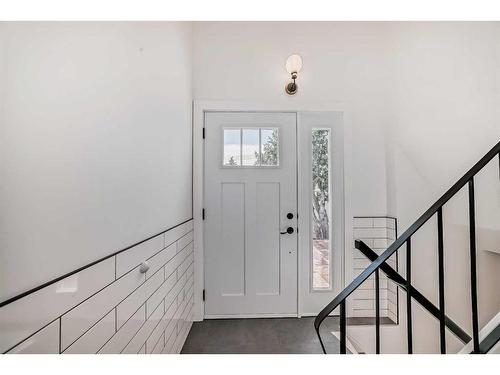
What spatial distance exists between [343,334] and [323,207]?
1532mm

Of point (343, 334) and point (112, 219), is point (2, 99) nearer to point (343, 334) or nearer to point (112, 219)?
point (112, 219)

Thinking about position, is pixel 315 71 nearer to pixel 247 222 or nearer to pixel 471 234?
pixel 247 222

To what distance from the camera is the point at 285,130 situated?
2582 millimetres

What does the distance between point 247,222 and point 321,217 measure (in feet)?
2.28

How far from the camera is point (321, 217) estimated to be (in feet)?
8.50

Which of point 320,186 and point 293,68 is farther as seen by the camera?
point 320,186

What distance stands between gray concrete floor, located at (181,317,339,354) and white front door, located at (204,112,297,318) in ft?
0.46

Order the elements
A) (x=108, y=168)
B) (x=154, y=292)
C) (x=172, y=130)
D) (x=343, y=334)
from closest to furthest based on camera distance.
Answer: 1. (x=108, y=168)
2. (x=343, y=334)
3. (x=154, y=292)
4. (x=172, y=130)

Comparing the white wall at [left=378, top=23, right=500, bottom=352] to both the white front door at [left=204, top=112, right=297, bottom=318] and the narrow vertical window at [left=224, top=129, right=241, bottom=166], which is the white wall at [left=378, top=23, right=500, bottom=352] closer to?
the white front door at [left=204, top=112, right=297, bottom=318]

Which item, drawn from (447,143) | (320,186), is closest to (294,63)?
(320,186)

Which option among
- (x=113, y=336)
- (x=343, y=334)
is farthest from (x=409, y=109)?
(x=113, y=336)

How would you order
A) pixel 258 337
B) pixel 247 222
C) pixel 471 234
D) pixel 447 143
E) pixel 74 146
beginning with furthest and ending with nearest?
pixel 247 222, pixel 258 337, pixel 447 143, pixel 471 234, pixel 74 146

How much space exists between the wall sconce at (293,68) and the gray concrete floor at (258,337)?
207cm

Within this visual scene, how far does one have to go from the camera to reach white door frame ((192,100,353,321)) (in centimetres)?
250
